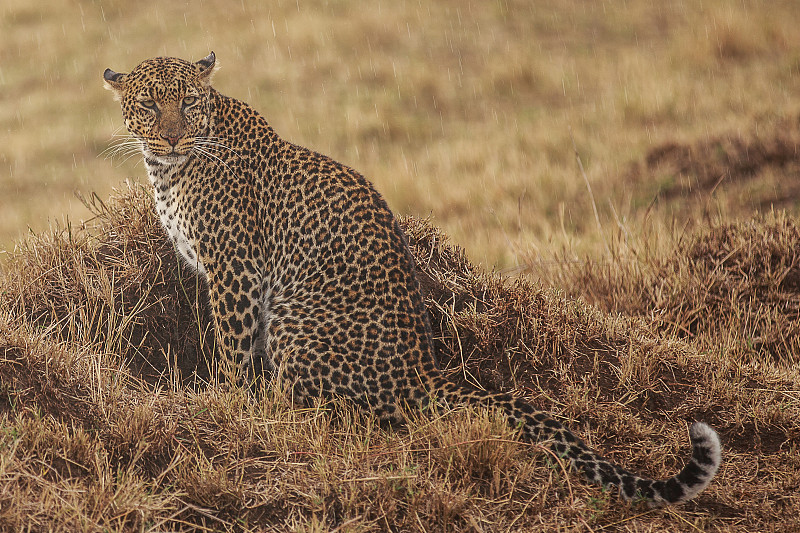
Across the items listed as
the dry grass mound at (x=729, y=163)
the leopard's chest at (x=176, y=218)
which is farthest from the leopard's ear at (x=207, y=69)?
the dry grass mound at (x=729, y=163)

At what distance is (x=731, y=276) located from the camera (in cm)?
748

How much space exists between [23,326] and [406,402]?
2.63 meters

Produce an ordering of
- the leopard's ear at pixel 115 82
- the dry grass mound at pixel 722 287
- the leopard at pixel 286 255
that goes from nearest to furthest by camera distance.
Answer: the leopard at pixel 286 255
the leopard's ear at pixel 115 82
the dry grass mound at pixel 722 287

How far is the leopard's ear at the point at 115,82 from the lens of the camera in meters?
5.97

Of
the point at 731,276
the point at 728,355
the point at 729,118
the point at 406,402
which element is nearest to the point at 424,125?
the point at 729,118

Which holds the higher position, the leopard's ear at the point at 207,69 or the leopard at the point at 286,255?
the leopard's ear at the point at 207,69

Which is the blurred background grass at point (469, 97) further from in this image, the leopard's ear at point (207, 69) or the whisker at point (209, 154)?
the leopard's ear at point (207, 69)

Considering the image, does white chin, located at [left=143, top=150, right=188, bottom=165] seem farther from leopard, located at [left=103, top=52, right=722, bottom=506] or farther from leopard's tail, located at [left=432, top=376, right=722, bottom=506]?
leopard's tail, located at [left=432, top=376, right=722, bottom=506]

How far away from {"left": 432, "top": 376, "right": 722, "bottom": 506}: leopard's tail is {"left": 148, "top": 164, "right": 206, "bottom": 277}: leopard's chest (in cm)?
193

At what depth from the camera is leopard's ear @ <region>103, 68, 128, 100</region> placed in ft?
19.6

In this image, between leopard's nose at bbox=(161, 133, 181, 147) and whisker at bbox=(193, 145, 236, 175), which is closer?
leopard's nose at bbox=(161, 133, 181, 147)

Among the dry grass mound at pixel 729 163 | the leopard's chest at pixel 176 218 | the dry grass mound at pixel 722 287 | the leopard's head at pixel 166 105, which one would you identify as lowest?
the dry grass mound at pixel 722 287

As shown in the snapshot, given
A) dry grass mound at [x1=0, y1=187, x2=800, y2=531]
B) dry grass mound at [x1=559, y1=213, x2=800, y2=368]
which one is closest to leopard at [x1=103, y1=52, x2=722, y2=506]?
dry grass mound at [x1=0, y1=187, x2=800, y2=531]

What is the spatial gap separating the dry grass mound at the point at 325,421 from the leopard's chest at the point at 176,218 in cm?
39
